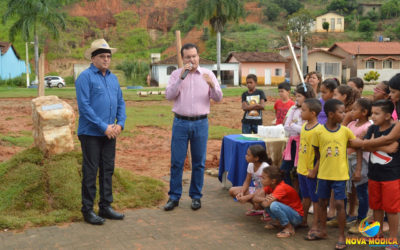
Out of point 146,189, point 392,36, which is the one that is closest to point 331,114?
point 146,189

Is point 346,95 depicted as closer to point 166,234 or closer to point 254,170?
point 254,170

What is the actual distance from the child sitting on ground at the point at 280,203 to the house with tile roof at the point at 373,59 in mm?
44918

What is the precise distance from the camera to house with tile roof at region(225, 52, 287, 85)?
152 ft

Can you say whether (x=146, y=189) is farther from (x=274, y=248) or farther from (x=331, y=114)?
(x=331, y=114)

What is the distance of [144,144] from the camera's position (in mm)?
11234

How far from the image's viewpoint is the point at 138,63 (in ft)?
159

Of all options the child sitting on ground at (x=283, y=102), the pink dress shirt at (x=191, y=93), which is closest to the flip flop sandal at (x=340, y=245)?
the pink dress shirt at (x=191, y=93)

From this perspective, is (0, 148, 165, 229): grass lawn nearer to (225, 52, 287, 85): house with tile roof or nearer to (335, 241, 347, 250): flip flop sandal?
(335, 241, 347, 250): flip flop sandal

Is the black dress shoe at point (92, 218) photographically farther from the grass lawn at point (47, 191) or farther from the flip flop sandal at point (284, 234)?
the flip flop sandal at point (284, 234)

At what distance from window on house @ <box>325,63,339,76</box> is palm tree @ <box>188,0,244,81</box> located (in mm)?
10932

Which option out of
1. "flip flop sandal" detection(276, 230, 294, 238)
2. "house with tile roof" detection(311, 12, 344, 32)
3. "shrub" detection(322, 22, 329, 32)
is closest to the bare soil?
"flip flop sandal" detection(276, 230, 294, 238)

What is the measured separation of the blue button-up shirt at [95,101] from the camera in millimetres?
4734

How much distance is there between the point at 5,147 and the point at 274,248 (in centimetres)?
797

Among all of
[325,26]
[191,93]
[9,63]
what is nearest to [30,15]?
[9,63]
